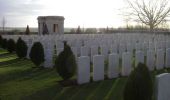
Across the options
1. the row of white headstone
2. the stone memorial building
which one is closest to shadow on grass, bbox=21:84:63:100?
the row of white headstone

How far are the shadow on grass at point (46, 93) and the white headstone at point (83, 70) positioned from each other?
2.05 feet

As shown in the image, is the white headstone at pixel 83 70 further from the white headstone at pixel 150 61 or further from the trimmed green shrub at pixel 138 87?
the trimmed green shrub at pixel 138 87

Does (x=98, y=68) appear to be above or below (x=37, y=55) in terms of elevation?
below

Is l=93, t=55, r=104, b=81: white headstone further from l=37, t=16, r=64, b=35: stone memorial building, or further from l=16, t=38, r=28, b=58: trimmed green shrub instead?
l=37, t=16, r=64, b=35: stone memorial building

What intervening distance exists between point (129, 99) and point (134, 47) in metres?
11.2

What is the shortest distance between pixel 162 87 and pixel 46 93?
10.9ft

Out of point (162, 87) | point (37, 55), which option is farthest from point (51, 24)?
point (162, 87)

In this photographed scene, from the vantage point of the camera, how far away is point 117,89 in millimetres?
7172

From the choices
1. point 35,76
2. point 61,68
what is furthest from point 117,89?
point 35,76

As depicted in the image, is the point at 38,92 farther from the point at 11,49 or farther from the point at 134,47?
the point at 11,49

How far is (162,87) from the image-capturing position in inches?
166

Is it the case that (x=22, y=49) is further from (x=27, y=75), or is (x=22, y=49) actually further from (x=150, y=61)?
(x=150, y=61)

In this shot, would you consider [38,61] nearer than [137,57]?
No

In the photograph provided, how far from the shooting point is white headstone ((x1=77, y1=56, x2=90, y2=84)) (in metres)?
7.72
